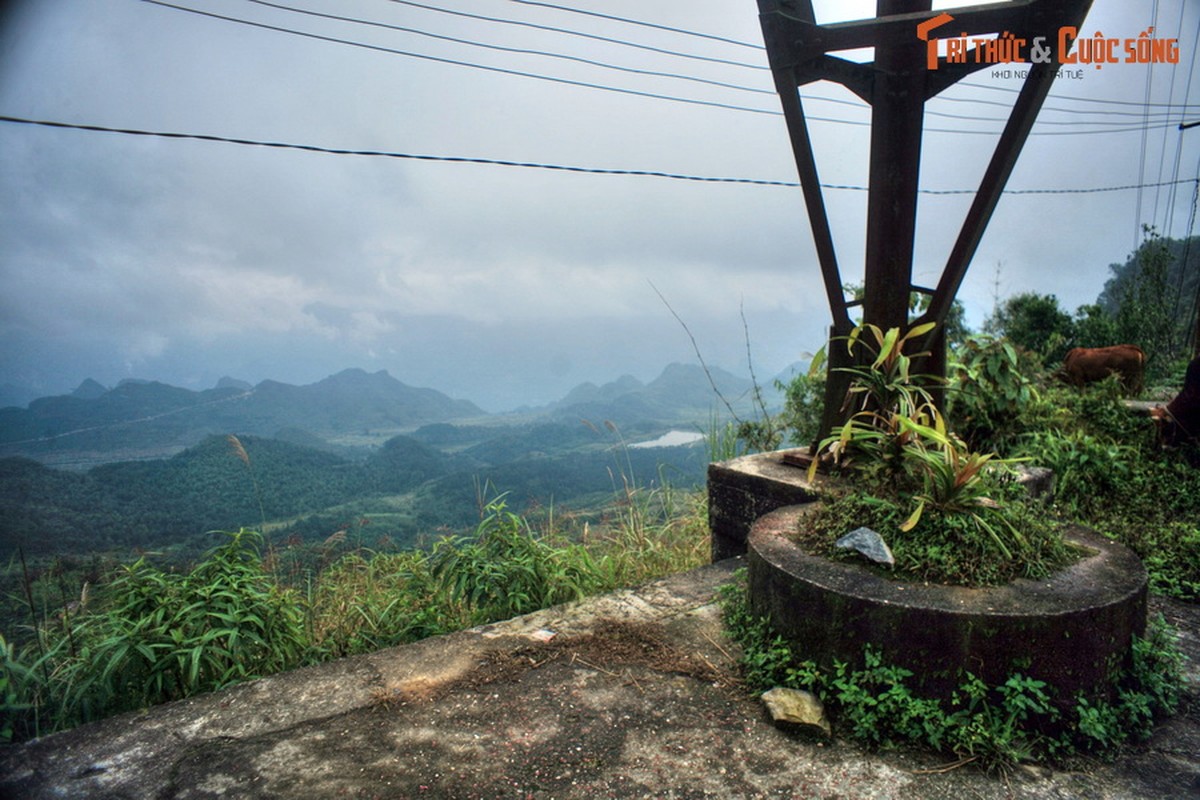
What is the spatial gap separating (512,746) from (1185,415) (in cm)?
521

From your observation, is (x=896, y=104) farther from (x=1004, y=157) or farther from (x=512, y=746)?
(x=512, y=746)

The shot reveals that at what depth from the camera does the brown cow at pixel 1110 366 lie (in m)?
6.12

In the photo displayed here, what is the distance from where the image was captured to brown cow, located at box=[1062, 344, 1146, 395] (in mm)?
6121

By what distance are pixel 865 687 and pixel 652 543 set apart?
2493 mm

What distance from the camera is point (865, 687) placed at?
181cm

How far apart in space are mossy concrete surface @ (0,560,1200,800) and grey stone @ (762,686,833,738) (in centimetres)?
4

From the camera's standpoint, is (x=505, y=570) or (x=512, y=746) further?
(x=505, y=570)

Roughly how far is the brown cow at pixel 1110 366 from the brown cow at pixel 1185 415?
1870mm

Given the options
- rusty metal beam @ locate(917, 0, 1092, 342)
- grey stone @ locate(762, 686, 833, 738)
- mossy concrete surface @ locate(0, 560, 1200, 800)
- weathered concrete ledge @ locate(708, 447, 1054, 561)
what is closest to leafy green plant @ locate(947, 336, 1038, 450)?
weathered concrete ledge @ locate(708, 447, 1054, 561)

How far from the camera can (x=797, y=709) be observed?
1.80 metres

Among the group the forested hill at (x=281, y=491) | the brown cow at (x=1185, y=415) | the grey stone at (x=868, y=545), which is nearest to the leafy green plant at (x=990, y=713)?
the grey stone at (x=868, y=545)

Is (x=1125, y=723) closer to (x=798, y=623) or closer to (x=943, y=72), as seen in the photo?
(x=798, y=623)

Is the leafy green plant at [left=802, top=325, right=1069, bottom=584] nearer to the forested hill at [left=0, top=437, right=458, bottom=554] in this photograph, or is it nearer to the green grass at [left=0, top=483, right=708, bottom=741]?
the green grass at [left=0, top=483, right=708, bottom=741]

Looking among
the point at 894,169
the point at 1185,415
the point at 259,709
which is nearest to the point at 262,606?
the point at 259,709
